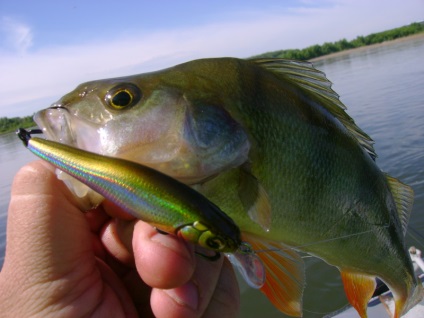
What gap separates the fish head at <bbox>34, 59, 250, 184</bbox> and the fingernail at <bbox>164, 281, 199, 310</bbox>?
21.0 inches

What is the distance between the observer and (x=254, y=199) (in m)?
1.40

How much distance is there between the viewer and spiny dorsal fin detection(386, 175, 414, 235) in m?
2.21

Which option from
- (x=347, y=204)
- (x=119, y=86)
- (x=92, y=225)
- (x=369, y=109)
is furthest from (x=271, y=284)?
(x=369, y=109)

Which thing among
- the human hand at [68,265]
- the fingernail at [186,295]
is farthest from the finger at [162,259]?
the fingernail at [186,295]

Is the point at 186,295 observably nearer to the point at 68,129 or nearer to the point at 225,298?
the point at 225,298

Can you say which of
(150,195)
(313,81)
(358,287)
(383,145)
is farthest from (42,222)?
(383,145)

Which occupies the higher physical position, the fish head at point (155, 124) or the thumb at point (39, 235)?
the fish head at point (155, 124)

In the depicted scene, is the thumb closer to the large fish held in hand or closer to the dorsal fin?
the large fish held in hand

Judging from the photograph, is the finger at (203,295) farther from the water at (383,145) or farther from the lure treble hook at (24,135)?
the water at (383,145)

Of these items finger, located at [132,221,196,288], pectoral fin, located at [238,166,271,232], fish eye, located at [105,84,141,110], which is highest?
fish eye, located at [105,84,141,110]

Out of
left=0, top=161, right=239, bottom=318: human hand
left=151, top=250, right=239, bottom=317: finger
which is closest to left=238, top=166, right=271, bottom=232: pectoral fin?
left=0, top=161, right=239, bottom=318: human hand

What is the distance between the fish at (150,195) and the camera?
100 centimetres

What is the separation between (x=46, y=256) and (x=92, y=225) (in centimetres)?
52

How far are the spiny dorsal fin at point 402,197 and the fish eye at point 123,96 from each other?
5.27ft
